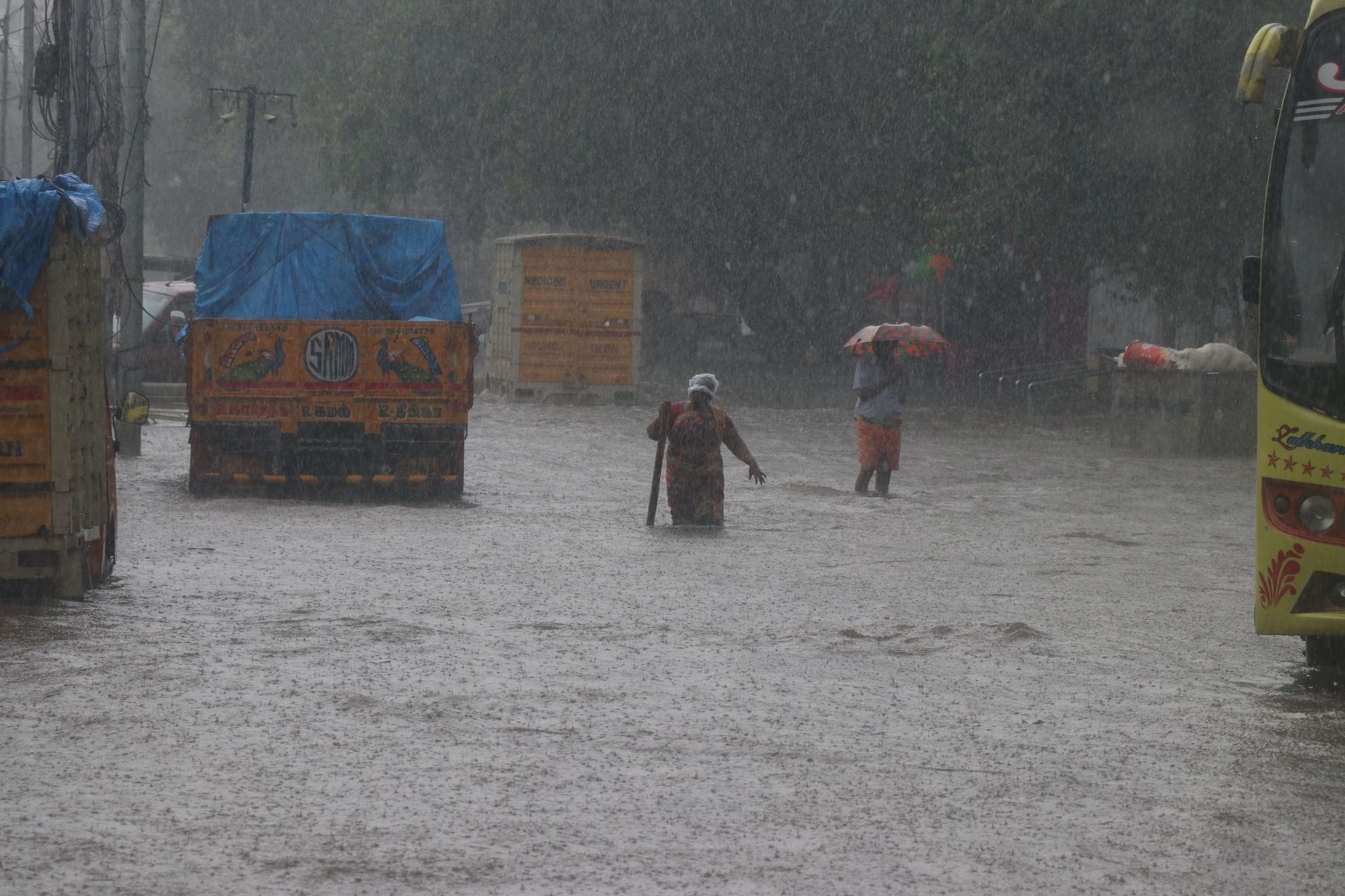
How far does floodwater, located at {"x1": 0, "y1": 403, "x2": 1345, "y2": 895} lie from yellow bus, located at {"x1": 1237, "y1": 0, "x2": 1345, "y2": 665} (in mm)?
507

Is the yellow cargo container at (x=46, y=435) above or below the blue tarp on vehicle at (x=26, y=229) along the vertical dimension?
below

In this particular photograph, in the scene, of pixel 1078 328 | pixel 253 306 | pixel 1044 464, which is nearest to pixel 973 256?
pixel 1044 464

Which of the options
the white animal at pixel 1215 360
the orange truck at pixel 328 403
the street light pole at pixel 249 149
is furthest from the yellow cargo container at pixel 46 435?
the street light pole at pixel 249 149

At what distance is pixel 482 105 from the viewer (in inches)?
1414

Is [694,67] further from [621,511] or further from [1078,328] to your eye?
[621,511]

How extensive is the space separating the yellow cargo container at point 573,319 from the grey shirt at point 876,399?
46.0 feet

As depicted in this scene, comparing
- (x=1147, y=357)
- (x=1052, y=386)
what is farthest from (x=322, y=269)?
(x=1052, y=386)

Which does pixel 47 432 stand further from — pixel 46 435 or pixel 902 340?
pixel 902 340

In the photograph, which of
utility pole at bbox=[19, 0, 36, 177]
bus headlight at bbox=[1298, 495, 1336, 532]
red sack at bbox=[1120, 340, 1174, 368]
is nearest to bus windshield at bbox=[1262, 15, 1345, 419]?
bus headlight at bbox=[1298, 495, 1336, 532]

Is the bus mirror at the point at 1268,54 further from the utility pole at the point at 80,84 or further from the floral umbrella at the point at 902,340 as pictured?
the utility pole at the point at 80,84

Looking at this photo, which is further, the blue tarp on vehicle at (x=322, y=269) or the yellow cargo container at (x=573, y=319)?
the yellow cargo container at (x=573, y=319)

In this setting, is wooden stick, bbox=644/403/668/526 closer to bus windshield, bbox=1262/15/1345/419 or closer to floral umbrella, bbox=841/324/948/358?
floral umbrella, bbox=841/324/948/358

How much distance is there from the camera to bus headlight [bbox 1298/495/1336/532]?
781cm

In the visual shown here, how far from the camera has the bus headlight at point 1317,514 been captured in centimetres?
781
